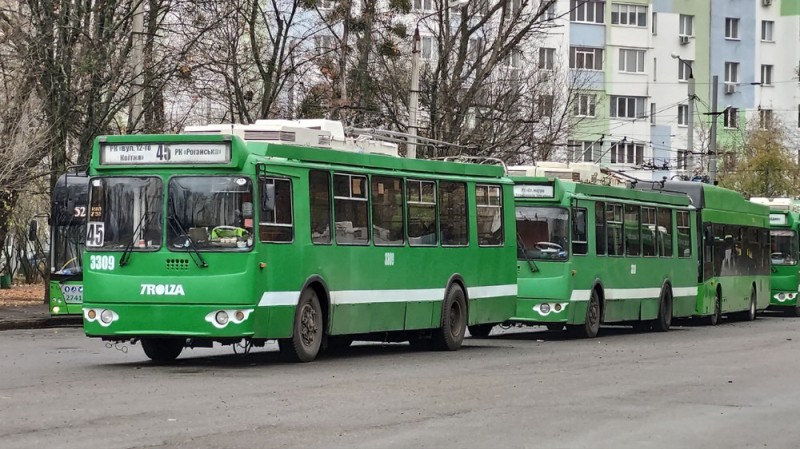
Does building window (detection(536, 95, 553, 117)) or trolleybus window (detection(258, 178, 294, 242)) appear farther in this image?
building window (detection(536, 95, 553, 117))

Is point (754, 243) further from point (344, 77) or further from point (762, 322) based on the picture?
point (344, 77)

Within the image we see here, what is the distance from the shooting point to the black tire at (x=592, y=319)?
27.4 meters

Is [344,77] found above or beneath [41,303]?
above

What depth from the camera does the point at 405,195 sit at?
69.9ft

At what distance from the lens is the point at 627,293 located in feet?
96.9

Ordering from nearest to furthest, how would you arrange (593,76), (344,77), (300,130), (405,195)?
(300,130) → (405,195) → (344,77) → (593,76)

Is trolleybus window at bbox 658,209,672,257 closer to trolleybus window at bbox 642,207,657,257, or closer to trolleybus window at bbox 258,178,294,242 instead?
trolleybus window at bbox 642,207,657,257

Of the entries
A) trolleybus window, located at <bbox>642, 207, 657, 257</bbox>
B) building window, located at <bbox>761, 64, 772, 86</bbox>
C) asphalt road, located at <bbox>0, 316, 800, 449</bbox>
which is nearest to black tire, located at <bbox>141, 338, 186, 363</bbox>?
asphalt road, located at <bbox>0, 316, 800, 449</bbox>

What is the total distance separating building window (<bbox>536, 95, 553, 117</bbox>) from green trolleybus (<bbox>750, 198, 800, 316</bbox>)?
1004 centimetres

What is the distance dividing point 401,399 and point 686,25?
74401mm

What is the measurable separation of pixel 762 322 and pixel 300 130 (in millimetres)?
21976

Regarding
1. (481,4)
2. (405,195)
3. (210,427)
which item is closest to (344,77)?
(481,4)

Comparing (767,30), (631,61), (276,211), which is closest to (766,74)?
(767,30)

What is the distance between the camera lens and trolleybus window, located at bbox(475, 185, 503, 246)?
2350 centimetres
